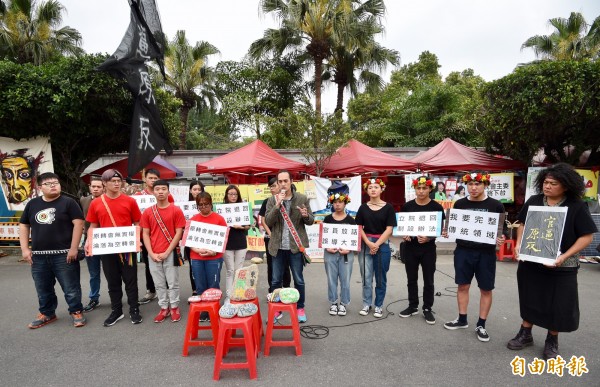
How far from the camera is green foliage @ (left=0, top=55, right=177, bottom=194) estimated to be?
721 cm

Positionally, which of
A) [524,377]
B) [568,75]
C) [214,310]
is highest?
[568,75]

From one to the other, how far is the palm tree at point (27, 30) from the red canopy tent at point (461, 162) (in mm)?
13713

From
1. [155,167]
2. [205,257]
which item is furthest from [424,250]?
[155,167]

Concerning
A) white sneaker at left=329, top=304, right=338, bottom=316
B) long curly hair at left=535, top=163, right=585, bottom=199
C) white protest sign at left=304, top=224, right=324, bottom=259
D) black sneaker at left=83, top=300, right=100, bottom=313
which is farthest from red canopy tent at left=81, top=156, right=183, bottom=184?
long curly hair at left=535, top=163, right=585, bottom=199

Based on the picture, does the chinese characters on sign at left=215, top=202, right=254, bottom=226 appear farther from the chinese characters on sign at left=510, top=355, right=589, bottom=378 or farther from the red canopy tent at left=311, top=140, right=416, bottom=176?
the red canopy tent at left=311, top=140, right=416, bottom=176

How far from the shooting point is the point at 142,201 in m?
5.45

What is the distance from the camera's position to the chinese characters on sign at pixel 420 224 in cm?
390

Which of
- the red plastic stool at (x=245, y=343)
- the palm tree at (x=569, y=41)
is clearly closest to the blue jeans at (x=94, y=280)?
the red plastic stool at (x=245, y=343)

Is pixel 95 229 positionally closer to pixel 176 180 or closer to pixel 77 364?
pixel 77 364

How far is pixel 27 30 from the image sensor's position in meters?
12.0

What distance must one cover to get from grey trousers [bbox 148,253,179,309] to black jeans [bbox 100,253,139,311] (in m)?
0.28

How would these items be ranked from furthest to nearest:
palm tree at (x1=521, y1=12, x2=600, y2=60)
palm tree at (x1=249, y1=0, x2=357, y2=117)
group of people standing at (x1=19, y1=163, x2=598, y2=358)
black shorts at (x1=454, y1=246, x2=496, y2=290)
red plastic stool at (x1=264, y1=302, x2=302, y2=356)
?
1. palm tree at (x1=521, y1=12, x2=600, y2=60)
2. palm tree at (x1=249, y1=0, x2=357, y2=117)
3. group of people standing at (x1=19, y1=163, x2=598, y2=358)
4. black shorts at (x1=454, y1=246, x2=496, y2=290)
5. red plastic stool at (x1=264, y1=302, x2=302, y2=356)

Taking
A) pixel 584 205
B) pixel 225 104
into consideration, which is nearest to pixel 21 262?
pixel 225 104

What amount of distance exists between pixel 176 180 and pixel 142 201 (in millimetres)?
6195
